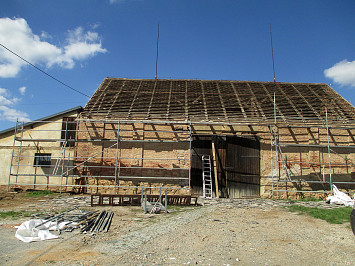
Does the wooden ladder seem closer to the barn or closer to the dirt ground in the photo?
the barn

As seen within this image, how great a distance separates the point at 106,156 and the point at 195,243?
8.65 metres

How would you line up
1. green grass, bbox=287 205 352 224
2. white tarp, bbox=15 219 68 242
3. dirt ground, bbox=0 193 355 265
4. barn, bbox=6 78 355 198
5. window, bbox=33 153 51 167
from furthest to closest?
window, bbox=33 153 51 167 < barn, bbox=6 78 355 198 < green grass, bbox=287 205 352 224 < white tarp, bbox=15 219 68 242 < dirt ground, bbox=0 193 355 265


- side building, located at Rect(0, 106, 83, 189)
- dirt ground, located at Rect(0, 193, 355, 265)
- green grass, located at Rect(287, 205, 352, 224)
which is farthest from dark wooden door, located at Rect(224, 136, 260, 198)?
side building, located at Rect(0, 106, 83, 189)

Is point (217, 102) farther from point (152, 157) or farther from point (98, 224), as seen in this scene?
point (98, 224)

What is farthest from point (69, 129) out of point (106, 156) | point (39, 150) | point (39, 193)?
point (39, 193)

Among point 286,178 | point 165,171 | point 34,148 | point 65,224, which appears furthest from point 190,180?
point 34,148

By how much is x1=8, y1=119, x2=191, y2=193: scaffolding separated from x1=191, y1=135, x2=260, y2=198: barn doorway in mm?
500

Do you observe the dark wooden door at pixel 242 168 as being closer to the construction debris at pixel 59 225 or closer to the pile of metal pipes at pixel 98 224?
the construction debris at pixel 59 225

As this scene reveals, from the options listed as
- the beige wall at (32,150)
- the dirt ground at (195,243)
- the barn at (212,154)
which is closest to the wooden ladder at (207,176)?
the barn at (212,154)

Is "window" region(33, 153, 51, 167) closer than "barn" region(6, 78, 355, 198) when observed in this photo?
No

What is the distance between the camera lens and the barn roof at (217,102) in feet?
44.9

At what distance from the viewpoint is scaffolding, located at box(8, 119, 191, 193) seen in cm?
1272

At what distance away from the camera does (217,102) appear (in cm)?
1512

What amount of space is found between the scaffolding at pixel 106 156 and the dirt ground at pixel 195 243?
4673mm
